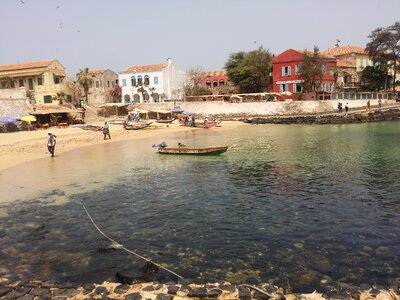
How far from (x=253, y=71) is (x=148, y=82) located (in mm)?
24420

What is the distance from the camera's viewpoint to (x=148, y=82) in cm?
8350

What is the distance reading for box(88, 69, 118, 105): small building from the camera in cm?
8250

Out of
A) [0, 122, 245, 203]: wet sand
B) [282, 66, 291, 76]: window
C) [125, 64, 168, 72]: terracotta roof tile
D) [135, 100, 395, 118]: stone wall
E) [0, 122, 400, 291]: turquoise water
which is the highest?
[125, 64, 168, 72]: terracotta roof tile

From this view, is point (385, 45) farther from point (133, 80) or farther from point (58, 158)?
point (58, 158)

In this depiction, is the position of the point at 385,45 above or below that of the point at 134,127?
above

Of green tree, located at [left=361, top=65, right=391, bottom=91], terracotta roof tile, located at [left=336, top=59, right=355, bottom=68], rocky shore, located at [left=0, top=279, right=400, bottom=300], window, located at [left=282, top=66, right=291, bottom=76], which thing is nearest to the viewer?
rocky shore, located at [left=0, top=279, right=400, bottom=300]

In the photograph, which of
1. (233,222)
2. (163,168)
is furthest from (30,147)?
(233,222)

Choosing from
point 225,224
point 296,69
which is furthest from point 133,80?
point 225,224

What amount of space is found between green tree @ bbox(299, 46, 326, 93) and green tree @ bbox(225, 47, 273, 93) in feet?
30.4

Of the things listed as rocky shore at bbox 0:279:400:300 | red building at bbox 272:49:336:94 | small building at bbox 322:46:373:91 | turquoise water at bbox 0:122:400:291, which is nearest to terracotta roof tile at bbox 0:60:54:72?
red building at bbox 272:49:336:94

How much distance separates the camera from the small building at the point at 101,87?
82500 millimetres

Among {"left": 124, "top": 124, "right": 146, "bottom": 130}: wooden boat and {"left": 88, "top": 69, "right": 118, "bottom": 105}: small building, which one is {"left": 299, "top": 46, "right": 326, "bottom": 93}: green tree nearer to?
{"left": 124, "top": 124, "right": 146, "bottom": 130}: wooden boat

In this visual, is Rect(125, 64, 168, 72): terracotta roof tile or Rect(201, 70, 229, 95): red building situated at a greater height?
Rect(125, 64, 168, 72): terracotta roof tile

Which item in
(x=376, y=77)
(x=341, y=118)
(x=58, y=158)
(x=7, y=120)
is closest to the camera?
(x=58, y=158)
